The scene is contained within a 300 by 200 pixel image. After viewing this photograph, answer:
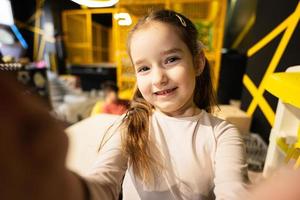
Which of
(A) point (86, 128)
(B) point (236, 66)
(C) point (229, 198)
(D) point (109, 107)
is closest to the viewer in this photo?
(C) point (229, 198)

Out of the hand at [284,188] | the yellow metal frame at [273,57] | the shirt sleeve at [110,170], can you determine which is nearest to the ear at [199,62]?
the shirt sleeve at [110,170]

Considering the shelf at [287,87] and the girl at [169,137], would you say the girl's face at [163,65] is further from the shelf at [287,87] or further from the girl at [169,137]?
the shelf at [287,87]

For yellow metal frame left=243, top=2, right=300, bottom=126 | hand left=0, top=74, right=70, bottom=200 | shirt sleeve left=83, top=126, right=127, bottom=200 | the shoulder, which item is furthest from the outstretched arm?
yellow metal frame left=243, top=2, right=300, bottom=126

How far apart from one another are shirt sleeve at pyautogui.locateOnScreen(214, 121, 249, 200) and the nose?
0.15 meters

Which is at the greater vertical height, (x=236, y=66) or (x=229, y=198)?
(x=236, y=66)

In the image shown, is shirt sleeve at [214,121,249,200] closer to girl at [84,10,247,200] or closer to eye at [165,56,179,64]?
girl at [84,10,247,200]

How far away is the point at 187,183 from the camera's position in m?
0.40

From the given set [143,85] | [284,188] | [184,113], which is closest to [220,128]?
[184,113]

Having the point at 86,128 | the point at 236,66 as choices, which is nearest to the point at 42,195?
the point at 86,128

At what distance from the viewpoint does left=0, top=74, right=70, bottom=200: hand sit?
111 millimetres

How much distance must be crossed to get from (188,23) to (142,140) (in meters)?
0.28

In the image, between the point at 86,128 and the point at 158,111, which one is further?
the point at 86,128

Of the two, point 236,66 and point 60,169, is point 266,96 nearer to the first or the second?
point 236,66

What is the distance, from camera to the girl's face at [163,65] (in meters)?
0.39
